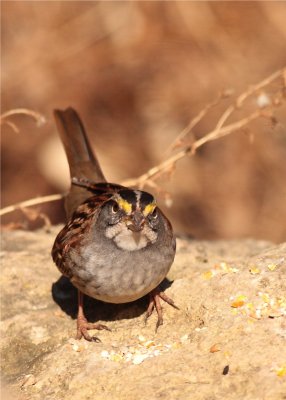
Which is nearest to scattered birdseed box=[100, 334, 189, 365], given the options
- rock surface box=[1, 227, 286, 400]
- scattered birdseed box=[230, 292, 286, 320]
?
rock surface box=[1, 227, 286, 400]

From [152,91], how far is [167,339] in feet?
16.6

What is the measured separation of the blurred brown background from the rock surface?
3141 mm

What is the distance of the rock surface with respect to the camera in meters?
3.37

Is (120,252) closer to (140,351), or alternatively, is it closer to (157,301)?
(157,301)

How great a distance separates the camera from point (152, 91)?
8.51m

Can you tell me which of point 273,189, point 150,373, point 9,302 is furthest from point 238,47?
point 150,373

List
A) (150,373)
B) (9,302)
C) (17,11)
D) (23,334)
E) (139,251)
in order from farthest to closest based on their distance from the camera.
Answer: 1. (17,11)
2. (9,302)
3. (23,334)
4. (139,251)
5. (150,373)

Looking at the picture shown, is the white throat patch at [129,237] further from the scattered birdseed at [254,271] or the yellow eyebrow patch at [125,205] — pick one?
the scattered birdseed at [254,271]

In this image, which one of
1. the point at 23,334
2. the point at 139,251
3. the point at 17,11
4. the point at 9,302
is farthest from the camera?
the point at 17,11

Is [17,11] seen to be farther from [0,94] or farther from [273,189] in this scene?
[273,189]

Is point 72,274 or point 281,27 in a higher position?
point 281,27

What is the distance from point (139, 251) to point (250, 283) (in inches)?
22.4

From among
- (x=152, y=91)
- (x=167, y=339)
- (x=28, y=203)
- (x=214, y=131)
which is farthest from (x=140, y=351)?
(x=152, y=91)

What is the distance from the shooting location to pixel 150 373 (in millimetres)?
3518
